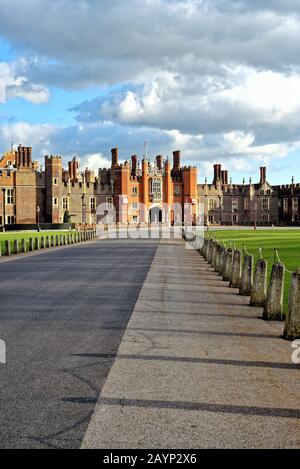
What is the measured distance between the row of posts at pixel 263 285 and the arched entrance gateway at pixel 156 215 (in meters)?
91.9

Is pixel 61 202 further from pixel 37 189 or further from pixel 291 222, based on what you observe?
pixel 291 222

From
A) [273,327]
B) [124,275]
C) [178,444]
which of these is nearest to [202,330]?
[273,327]

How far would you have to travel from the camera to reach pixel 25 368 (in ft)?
24.9

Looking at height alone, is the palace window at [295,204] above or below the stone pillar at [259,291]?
above

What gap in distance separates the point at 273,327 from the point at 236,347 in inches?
82.3

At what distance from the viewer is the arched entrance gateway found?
116 metres

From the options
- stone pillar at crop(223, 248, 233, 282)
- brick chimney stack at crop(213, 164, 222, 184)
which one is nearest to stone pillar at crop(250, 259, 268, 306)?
stone pillar at crop(223, 248, 233, 282)

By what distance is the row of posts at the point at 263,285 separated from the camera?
9820 mm

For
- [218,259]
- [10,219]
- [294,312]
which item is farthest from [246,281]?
[10,219]

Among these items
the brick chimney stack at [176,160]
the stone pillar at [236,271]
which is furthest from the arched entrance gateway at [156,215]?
the stone pillar at [236,271]

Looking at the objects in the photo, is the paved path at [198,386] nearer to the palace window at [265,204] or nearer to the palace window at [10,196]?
the palace window at [10,196]

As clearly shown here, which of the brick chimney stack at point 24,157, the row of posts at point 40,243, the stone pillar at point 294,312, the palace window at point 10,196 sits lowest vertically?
the row of posts at point 40,243

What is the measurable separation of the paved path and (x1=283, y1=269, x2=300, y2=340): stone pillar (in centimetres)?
23

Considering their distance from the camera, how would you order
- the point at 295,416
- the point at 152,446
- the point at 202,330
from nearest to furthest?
the point at 152,446 → the point at 295,416 → the point at 202,330
